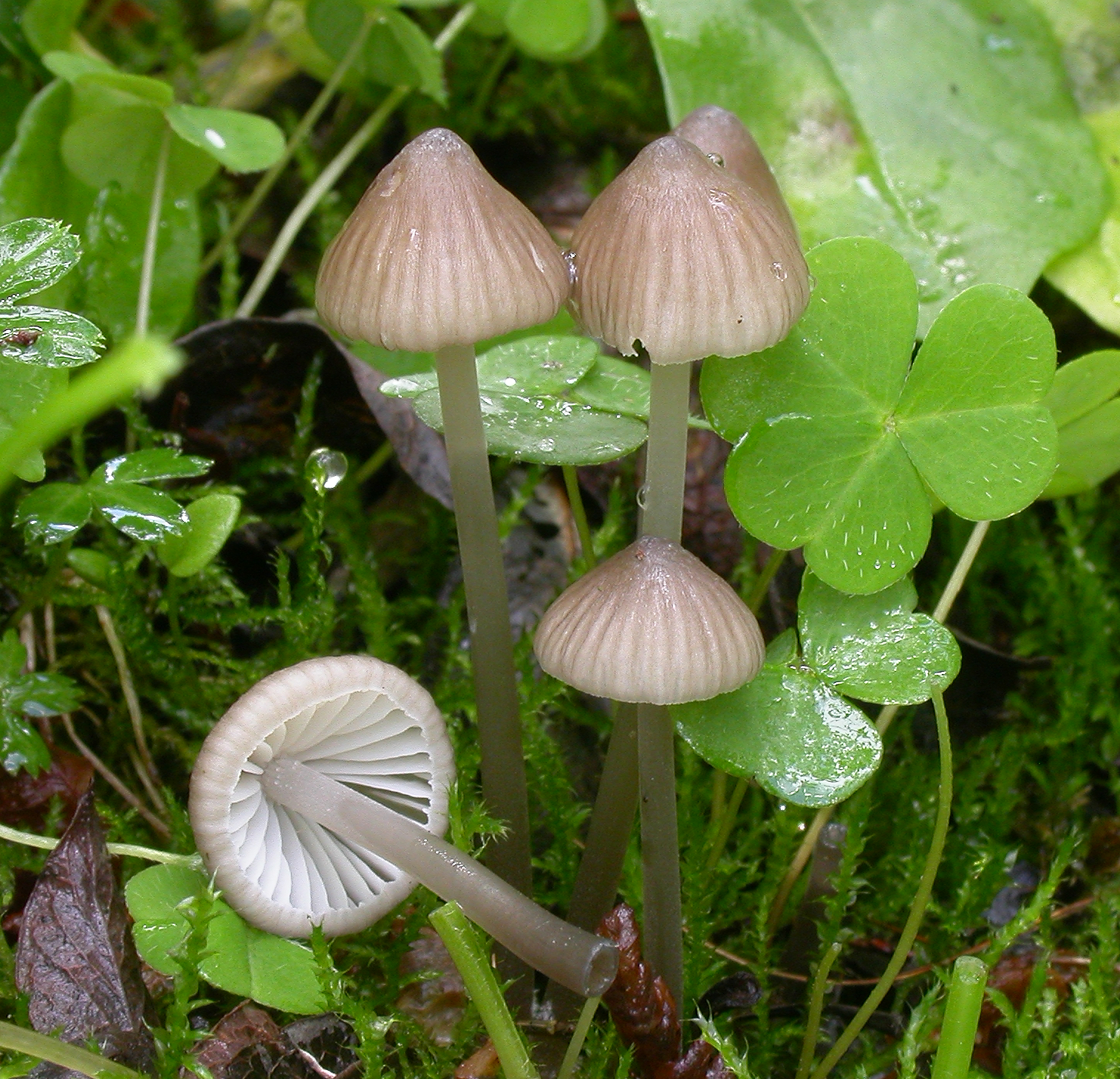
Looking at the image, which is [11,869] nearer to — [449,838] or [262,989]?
[262,989]

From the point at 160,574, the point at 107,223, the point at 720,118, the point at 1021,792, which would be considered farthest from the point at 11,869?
the point at 1021,792

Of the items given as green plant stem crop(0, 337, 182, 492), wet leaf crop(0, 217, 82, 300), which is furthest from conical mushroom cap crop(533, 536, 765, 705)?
wet leaf crop(0, 217, 82, 300)

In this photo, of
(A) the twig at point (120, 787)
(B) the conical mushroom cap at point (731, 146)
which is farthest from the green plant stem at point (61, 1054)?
(B) the conical mushroom cap at point (731, 146)

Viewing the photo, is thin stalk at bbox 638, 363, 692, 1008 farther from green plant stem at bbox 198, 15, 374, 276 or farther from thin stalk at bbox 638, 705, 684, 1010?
green plant stem at bbox 198, 15, 374, 276

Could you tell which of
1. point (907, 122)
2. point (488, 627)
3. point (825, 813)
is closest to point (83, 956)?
point (488, 627)

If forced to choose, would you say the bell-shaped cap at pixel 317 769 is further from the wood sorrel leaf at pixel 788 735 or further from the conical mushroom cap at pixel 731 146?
the conical mushroom cap at pixel 731 146

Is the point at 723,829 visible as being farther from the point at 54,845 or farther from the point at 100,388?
the point at 100,388

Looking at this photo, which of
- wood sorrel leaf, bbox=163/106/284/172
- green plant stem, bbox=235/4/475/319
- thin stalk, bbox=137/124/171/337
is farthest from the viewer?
green plant stem, bbox=235/4/475/319
